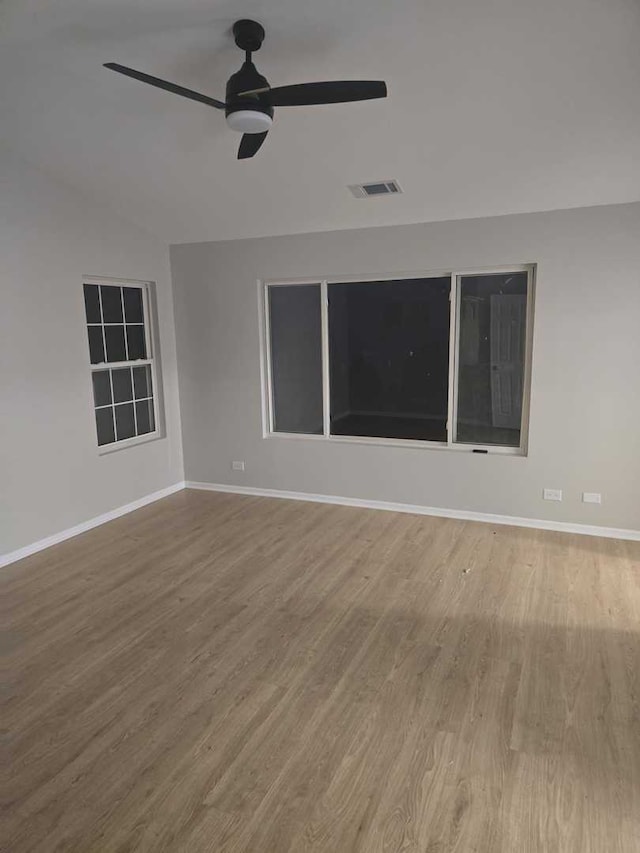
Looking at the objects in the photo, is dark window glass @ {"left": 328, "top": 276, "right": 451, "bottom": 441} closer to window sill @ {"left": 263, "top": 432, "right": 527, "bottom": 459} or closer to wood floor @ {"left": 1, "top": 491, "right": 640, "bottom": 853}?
window sill @ {"left": 263, "top": 432, "right": 527, "bottom": 459}

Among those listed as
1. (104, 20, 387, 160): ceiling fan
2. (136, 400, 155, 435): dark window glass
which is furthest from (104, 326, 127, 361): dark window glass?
(104, 20, 387, 160): ceiling fan

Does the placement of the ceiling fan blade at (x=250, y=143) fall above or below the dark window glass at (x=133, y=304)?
above

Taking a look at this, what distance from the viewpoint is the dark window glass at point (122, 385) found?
5172 millimetres

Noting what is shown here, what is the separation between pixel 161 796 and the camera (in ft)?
6.78

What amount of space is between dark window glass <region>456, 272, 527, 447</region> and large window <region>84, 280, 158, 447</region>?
303 cm

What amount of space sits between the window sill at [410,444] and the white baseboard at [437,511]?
54 cm

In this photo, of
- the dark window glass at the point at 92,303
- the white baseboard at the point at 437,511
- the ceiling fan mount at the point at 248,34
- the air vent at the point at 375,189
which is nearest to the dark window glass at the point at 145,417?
the white baseboard at the point at 437,511

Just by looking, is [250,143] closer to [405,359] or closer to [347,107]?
[347,107]

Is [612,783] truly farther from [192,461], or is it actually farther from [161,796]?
[192,461]

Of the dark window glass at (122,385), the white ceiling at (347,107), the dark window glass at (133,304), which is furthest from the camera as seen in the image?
the dark window glass at (133,304)

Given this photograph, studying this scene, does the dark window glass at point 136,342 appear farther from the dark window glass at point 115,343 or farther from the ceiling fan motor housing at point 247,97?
the ceiling fan motor housing at point 247,97

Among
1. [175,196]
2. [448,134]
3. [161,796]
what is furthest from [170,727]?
[175,196]

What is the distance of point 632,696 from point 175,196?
452 centimetres

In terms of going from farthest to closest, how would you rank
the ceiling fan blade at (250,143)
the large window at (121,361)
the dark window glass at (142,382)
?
the dark window glass at (142,382) → the large window at (121,361) → the ceiling fan blade at (250,143)
